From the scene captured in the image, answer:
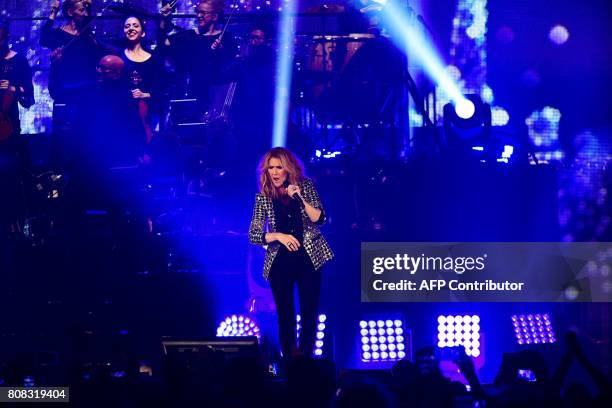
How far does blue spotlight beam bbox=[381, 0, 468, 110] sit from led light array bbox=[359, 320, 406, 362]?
82.1 inches

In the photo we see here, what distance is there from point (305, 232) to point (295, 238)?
117 millimetres

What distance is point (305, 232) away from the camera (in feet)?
18.0

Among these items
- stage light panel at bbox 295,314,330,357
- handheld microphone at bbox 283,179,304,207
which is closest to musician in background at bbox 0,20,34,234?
stage light panel at bbox 295,314,330,357

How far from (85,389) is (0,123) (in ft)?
13.6

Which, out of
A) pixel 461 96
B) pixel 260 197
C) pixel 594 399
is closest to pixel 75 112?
pixel 260 197

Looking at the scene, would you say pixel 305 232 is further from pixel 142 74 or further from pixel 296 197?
pixel 142 74

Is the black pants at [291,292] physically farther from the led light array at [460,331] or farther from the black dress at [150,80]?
the black dress at [150,80]

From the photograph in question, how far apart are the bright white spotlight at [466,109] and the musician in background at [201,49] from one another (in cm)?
198

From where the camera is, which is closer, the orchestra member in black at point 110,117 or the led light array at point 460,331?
the led light array at point 460,331

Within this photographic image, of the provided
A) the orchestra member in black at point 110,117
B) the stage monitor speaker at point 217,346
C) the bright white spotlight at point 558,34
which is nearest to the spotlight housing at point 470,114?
the bright white spotlight at point 558,34

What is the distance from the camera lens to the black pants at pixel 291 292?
17.9ft

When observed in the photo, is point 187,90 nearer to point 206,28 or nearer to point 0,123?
point 206,28

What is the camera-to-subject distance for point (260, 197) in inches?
220

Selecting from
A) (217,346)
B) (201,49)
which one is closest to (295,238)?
(217,346)
